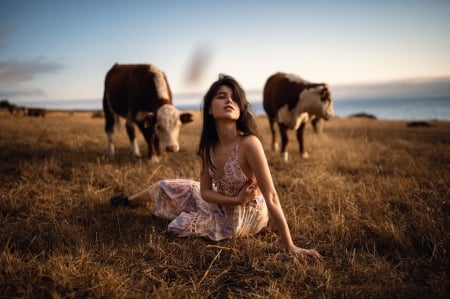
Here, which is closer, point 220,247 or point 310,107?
point 220,247

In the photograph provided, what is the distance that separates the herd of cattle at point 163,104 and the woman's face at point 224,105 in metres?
3.36

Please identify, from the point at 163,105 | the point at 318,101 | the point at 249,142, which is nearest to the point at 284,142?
the point at 318,101

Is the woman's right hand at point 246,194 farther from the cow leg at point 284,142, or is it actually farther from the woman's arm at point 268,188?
the cow leg at point 284,142

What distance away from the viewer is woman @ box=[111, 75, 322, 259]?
256cm

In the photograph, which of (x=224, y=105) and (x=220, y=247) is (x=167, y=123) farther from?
(x=220, y=247)

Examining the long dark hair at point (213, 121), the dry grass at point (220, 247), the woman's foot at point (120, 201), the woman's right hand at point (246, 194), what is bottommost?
the dry grass at point (220, 247)

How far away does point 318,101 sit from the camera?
6484 millimetres

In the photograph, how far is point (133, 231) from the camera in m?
3.08

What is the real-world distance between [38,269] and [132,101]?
5.20 meters

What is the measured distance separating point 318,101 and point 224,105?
452 cm

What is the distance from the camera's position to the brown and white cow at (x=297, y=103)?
6516mm

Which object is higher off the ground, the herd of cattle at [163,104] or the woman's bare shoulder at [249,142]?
the herd of cattle at [163,104]

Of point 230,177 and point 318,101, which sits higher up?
point 318,101

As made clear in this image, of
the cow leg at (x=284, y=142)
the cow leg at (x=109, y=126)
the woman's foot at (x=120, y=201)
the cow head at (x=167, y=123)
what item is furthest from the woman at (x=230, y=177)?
the cow leg at (x=109, y=126)
